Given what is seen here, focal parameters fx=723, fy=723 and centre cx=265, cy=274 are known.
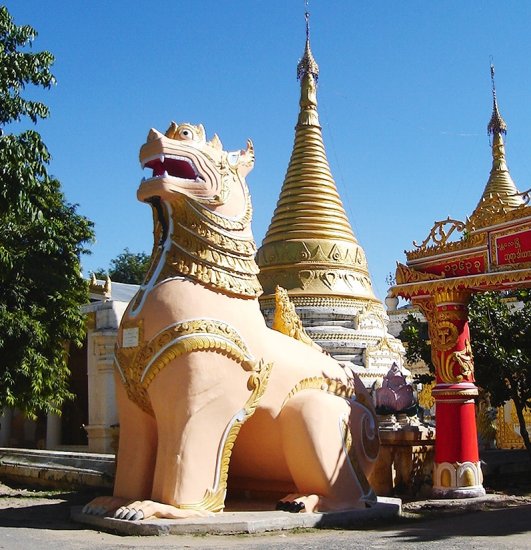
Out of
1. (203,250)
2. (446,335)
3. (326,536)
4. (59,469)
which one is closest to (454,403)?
(446,335)

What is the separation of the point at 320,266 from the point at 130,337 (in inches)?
638

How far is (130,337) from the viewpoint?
26.0 ft

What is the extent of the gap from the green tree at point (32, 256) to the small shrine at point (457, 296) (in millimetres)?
6002

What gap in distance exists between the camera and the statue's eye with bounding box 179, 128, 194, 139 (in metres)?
8.46

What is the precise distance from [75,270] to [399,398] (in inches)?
282

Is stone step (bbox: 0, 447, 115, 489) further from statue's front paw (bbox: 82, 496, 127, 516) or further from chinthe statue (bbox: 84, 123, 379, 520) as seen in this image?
chinthe statue (bbox: 84, 123, 379, 520)

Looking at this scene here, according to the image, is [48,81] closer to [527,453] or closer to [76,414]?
[527,453]

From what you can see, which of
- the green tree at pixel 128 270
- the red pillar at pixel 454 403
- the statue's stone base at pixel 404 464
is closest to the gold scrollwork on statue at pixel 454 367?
the red pillar at pixel 454 403

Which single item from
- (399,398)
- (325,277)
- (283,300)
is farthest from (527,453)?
(325,277)

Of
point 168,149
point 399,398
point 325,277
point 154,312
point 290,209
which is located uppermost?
point 290,209

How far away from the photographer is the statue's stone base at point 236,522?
6.95 metres

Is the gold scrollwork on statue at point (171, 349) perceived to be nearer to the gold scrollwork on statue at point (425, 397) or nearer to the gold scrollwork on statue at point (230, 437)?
the gold scrollwork on statue at point (230, 437)

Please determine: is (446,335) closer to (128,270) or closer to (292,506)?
(292,506)

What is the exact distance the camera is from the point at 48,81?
10680 mm
